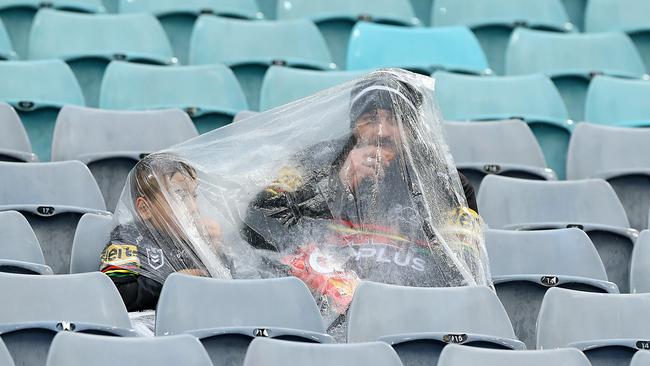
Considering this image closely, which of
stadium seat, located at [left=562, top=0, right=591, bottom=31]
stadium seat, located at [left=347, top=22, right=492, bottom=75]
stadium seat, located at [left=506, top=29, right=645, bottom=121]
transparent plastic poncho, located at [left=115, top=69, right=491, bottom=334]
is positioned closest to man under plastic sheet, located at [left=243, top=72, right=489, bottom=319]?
transparent plastic poncho, located at [left=115, top=69, right=491, bottom=334]

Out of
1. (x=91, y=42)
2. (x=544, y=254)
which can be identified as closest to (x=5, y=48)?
(x=91, y=42)

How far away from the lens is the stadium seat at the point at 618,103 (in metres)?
3.58

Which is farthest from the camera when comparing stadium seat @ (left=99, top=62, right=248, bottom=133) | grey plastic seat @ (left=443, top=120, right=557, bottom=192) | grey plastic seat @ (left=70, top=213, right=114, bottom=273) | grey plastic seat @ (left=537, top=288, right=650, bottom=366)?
stadium seat @ (left=99, top=62, right=248, bottom=133)

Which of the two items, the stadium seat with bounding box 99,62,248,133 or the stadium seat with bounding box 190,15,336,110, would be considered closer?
the stadium seat with bounding box 99,62,248,133

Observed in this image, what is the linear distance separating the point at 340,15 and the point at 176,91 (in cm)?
74

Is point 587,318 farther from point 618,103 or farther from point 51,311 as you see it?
point 618,103

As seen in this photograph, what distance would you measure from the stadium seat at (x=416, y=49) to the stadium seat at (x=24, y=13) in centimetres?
79

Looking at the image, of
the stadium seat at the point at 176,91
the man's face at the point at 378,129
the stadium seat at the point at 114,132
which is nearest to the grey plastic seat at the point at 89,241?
the stadium seat at the point at 114,132

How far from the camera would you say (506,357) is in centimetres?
201

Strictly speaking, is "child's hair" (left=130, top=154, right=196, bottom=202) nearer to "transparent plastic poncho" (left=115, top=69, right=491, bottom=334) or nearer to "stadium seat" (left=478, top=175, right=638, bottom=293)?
"transparent plastic poncho" (left=115, top=69, right=491, bottom=334)

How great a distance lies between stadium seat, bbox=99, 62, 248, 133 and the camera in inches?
132

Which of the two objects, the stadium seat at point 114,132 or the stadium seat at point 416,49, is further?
the stadium seat at point 416,49

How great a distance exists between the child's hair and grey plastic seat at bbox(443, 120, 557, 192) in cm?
84

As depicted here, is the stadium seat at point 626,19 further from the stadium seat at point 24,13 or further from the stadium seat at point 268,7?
the stadium seat at point 24,13
